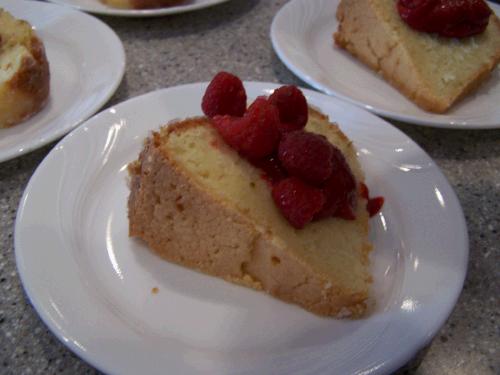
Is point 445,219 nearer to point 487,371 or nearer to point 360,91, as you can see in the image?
→ point 487,371

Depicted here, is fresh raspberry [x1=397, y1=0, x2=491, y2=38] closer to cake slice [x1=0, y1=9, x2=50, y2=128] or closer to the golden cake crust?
the golden cake crust

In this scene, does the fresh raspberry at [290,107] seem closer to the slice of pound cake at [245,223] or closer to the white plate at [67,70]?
the slice of pound cake at [245,223]

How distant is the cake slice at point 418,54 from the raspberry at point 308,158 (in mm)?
788

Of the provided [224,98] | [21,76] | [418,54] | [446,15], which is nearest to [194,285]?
[224,98]

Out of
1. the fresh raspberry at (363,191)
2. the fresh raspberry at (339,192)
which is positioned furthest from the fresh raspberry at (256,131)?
the fresh raspberry at (363,191)

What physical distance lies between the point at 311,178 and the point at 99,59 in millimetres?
1109

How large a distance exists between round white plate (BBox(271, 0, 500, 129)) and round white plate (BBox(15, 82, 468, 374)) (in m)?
0.27

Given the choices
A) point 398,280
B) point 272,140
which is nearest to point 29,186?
point 272,140

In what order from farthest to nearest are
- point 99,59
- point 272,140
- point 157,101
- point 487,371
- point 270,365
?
point 99,59 < point 157,101 < point 272,140 < point 487,371 < point 270,365

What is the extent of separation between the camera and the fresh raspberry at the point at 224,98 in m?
1.27

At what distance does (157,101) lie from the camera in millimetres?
1568

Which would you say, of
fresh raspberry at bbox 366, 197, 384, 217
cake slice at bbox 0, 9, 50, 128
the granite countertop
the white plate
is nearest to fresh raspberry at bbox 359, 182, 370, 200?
Result: fresh raspberry at bbox 366, 197, 384, 217

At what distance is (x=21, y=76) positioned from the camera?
63.3 inches

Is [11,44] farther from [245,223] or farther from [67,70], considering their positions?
[245,223]
